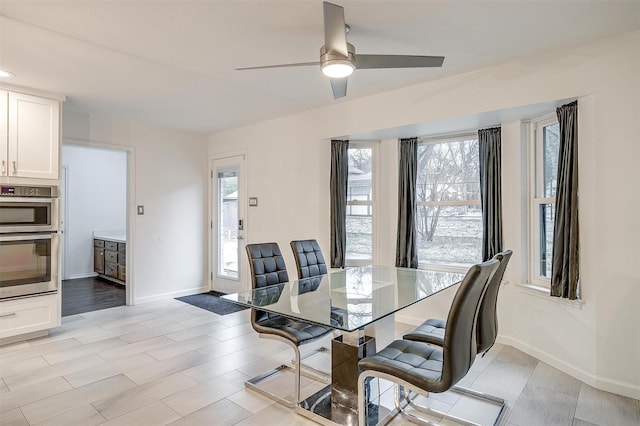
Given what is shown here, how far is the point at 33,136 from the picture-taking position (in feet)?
11.9

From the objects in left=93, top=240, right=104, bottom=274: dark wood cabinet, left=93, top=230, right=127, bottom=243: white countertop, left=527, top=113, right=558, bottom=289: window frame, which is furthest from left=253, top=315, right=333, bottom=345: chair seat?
left=93, top=240, right=104, bottom=274: dark wood cabinet

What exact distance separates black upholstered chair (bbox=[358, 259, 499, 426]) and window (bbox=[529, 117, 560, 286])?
1884 millimetres

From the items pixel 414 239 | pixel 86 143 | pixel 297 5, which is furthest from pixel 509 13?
pixel 86 143

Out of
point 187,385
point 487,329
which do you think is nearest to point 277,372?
point 187,385

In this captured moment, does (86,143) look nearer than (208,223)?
Yes

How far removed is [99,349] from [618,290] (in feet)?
14.5

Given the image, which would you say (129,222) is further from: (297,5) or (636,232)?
(636,232)

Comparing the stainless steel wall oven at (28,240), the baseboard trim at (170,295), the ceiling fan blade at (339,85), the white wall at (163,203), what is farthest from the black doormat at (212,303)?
the ceiling fan blade at (339,85)

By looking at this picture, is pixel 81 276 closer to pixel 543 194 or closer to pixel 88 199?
pixel 88 199

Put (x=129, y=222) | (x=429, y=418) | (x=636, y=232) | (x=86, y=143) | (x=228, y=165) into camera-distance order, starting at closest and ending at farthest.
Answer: (x=429, y=418)
(x=636, y=232)
(x=86, y=143)
(x=129, y=222)
(x=228, y=165)

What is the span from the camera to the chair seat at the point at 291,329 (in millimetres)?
2498

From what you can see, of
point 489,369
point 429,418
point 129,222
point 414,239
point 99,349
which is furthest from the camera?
point 129,222

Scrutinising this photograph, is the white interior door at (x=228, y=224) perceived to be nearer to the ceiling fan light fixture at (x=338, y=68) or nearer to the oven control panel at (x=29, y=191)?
the oven control panel at (x=29, y=191)

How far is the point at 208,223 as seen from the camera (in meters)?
6.05
